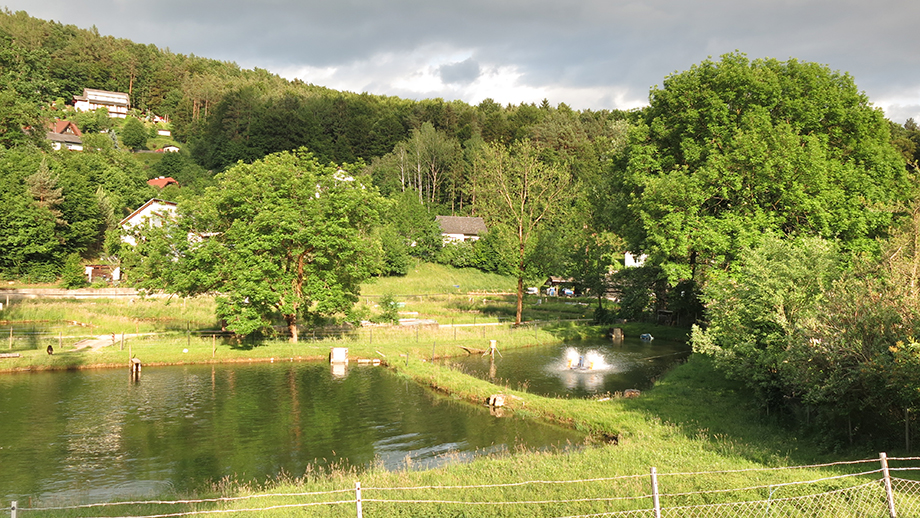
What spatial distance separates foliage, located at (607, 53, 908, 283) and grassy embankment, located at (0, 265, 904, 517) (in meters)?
8.08

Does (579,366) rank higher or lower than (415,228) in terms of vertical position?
lower

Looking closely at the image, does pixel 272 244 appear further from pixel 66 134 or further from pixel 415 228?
pixel 66 134

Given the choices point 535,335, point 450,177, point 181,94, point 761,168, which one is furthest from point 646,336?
point 181,94

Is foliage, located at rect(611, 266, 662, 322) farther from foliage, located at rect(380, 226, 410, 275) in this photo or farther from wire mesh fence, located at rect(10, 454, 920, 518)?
wire mesh fence, located at rect(10, 454, 920, 518)

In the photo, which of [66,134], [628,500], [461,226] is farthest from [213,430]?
[66,134]

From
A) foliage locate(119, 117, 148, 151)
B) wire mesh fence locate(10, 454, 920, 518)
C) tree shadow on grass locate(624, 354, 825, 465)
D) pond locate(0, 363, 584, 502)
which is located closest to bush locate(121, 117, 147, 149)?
foliage locate(119, 117, 148, 151)

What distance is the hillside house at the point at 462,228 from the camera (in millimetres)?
96562

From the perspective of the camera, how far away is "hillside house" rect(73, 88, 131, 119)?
165 meters

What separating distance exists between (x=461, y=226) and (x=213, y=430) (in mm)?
78949

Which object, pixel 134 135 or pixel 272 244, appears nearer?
pixel 272 244

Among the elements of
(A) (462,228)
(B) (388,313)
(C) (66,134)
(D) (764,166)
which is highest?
(C) (66,134)

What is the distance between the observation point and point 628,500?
41.4 feet

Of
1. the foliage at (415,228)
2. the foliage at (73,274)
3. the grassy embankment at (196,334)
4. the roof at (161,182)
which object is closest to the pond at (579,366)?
the grassy embankment at (196,334)

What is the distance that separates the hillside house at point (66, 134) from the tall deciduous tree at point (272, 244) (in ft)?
352
